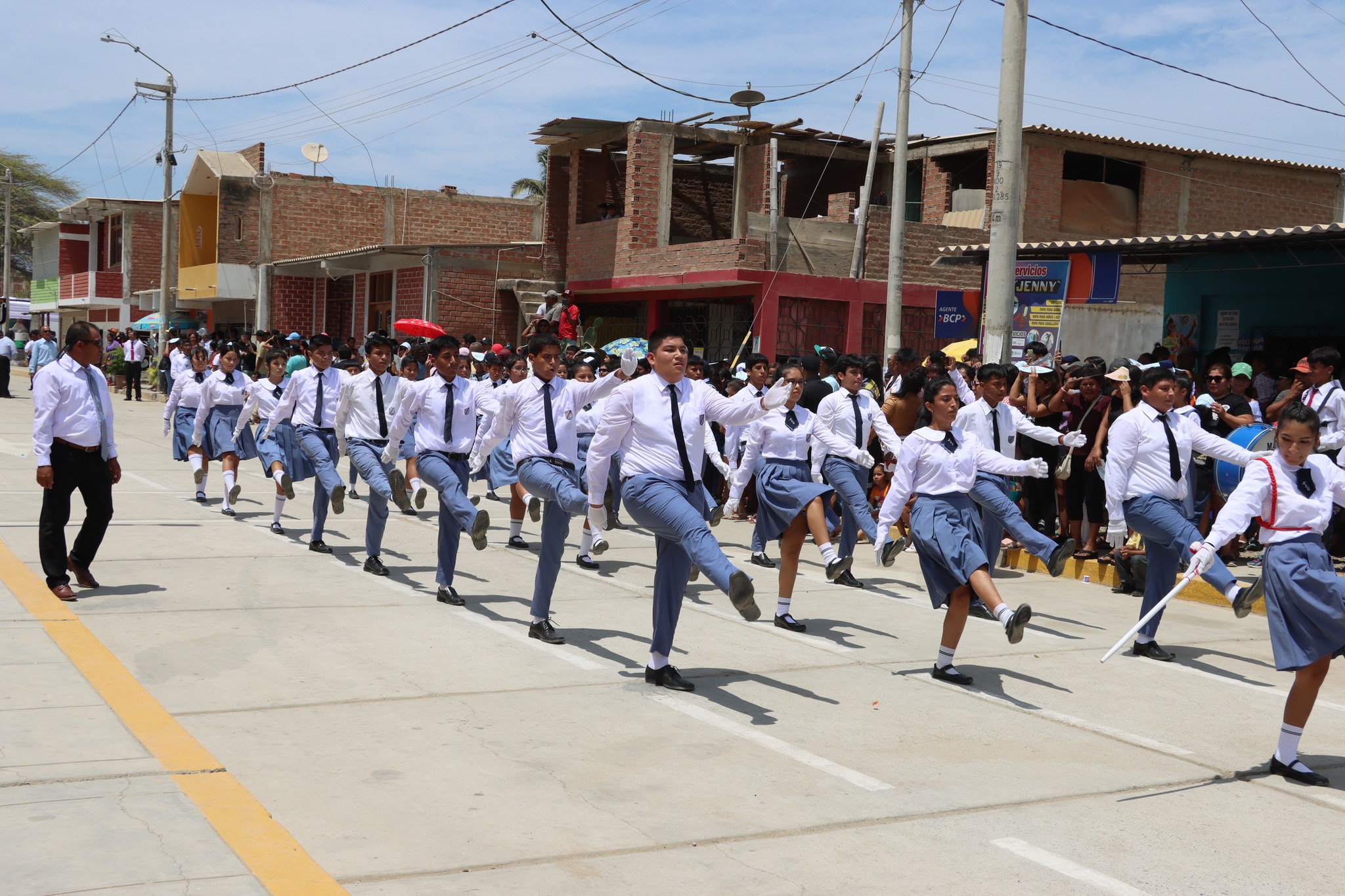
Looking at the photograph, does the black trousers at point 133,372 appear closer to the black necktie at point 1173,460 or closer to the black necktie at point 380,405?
the black necktie at point 380,405

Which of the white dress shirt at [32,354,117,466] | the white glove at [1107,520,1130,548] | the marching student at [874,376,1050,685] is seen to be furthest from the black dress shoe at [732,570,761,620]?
the white dress shirt at [32,354,117,466]

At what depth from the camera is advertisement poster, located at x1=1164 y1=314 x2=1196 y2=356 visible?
59.9ft

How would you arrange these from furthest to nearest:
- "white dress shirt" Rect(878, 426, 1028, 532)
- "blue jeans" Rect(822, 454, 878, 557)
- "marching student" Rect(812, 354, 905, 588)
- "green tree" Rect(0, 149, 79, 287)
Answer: "green tree" Rect(0, 149, 79, 287) → "blue jeans" Rect(822, 454, 878, 557) → "marching student" Rect(812, 354, 905, 588) → "white dress shirt" Rect(878, 426, 1028, 532)

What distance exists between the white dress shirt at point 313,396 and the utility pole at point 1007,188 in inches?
254

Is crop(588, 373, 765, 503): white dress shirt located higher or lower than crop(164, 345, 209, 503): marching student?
higher

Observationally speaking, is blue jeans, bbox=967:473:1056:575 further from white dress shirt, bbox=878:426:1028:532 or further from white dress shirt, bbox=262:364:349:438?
white dress shirt, bbox=262:364:349:438

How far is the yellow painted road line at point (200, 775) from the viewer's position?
410 cm

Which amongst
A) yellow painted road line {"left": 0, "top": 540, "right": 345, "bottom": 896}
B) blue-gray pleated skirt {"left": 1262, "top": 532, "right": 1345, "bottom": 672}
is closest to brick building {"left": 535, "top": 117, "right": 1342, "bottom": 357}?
yellow painted road line {"left": 0, "top": 540, "right": 345, "bottom": 896}

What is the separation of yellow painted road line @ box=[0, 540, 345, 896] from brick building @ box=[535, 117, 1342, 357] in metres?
16.9

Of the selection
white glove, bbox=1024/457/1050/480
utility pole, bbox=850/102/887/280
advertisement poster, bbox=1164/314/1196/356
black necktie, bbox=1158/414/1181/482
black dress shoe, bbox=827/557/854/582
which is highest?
utility pole, bbox=850/102/887/280

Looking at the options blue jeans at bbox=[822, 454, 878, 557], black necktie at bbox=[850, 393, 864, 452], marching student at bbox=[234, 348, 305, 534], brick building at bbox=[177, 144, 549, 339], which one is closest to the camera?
blue jeans at bbox=[822, 454, 878, 557]

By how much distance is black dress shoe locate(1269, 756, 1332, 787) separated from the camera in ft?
18.2

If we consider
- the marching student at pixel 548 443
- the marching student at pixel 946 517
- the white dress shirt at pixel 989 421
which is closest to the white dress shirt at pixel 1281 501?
the marching student at pixel 946 517

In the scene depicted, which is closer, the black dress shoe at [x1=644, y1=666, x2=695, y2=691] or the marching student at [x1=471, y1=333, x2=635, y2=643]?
the black dress shoe at [x1=644, y1=666, x2=695, y2=691]
